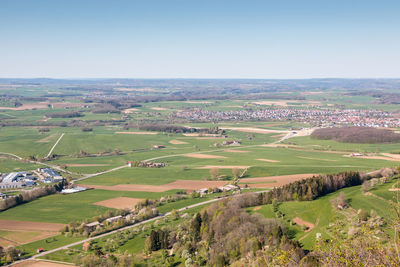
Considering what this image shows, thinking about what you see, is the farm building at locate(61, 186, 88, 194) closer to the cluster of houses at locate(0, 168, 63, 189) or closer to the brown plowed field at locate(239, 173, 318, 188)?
the cluster of houses at locate(0, 168, 63, 189)

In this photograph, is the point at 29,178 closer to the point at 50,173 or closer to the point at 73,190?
the point at 50,173

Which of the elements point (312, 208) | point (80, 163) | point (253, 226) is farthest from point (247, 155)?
point (253, 226)

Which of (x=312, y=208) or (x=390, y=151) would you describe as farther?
(x=390, y=151)

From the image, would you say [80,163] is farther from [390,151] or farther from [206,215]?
[390,151]

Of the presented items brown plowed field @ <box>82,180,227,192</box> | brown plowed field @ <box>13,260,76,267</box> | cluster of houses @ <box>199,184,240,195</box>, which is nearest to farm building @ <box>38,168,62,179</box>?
brown plowed field @ <box>82,180,227,192</box>

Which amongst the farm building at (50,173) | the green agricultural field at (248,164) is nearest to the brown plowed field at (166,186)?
the green agricultural field at (248,164)

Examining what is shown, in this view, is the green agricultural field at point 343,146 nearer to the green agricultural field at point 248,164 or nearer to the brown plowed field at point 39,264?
the green agricultural field at point 248,164
